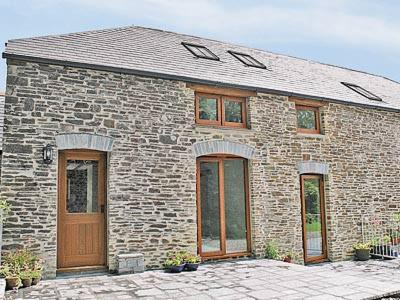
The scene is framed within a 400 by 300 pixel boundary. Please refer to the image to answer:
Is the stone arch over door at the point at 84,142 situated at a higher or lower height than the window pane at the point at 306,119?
lower

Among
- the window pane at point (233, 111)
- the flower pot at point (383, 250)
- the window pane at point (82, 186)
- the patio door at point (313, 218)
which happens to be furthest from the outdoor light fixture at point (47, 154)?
the flower pot at point (383, 250)

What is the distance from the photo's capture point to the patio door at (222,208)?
29.7 ft

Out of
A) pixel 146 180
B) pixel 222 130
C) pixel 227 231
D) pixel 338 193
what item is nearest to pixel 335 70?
pixel 338 193

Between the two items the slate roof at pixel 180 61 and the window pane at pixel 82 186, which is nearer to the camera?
the window pane at pixel 82 186

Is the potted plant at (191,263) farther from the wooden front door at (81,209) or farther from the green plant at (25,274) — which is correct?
the green plant at (25,274)

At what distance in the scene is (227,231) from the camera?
9.23m

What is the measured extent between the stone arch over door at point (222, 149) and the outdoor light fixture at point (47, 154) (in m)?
3.25

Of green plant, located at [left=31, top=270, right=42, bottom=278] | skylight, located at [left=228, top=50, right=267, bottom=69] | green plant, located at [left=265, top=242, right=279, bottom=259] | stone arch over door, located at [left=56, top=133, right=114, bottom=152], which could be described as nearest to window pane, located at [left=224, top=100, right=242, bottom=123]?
skylight, located at [left=228, top=50, right=267, bottom=69]

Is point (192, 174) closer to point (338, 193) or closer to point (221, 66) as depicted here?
point (221, 66)

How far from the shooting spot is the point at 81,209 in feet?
25.8

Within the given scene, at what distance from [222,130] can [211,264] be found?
327 centimetres

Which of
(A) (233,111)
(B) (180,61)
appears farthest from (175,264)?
(B) (180,61)

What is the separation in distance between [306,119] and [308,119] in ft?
0.27

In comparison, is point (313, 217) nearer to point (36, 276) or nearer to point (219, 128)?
point (219, 128)
